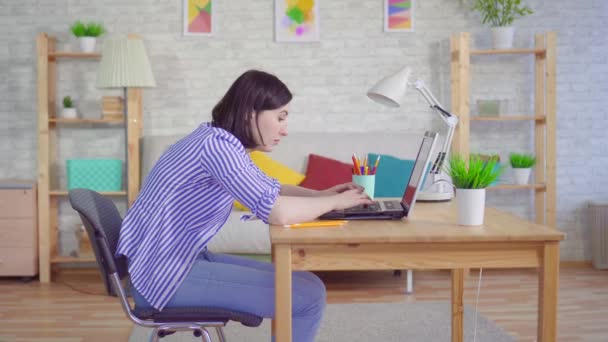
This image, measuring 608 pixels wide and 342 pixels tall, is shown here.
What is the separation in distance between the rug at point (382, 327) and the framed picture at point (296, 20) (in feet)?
6.31

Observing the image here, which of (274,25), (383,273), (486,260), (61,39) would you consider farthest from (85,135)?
(486,260)

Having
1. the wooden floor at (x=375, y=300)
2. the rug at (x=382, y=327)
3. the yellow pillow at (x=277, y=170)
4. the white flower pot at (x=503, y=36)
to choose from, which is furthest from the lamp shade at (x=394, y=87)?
the white flower pot at (x=503, y=36)

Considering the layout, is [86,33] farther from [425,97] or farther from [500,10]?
[425,97]

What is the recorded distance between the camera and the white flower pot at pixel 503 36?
15.4 ft

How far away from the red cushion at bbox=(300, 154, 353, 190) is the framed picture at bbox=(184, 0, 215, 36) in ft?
3.80

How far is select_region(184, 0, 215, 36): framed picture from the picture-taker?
16.0 ft

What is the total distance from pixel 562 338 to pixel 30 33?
3.75m

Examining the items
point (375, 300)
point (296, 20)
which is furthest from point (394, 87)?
point (296, 20)

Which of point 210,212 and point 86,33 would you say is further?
point 86,33

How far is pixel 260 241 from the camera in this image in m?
4.15

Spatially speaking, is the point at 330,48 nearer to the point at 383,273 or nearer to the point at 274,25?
the point at 274,25

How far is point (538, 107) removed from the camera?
4844 millimetres

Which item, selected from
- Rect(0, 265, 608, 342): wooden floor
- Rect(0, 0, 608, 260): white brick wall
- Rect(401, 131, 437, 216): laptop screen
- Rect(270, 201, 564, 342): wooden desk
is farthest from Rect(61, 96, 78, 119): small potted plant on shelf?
Rect(270, 201, 564, 342): wooden desk

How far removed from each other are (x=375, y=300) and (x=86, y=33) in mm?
2453
